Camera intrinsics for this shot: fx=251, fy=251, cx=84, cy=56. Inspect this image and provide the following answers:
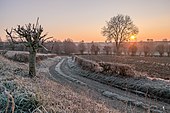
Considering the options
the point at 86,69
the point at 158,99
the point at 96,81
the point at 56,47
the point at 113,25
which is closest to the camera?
the point at 158,99

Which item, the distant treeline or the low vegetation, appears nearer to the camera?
the low vegetation

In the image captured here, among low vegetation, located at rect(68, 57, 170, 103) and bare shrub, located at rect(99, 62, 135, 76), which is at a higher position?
bare shrub, located at rect(99, 62, 135, 76)

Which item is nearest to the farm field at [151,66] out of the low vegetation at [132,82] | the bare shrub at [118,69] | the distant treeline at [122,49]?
the bare shrub at [118,69]

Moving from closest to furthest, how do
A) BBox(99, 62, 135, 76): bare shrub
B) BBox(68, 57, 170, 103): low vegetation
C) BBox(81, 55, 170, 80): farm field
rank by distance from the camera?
BBox(68, 57, 170, 103): low vegetation
BBox(99, 62, 135, 76): bare shrub
BBox(81, 55, 170, 80): farm field

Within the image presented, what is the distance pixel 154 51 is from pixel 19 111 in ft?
308

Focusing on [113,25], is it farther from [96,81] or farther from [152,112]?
[152,112]

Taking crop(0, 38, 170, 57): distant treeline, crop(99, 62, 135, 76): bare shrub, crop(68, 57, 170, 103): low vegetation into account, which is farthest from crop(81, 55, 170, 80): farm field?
crop(0, 38, 170, 57): distant treeline

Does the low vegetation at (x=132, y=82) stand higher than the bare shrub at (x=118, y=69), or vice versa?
the bare shrub at (x=118, y=69)

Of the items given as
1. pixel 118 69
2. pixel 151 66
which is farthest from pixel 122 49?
pixel 118 69

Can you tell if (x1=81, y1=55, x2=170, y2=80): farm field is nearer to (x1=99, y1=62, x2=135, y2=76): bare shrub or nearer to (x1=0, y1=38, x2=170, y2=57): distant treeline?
(x1=99, y1=62, x2=135, y2=76): bare shrub

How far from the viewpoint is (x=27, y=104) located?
20.7 ft

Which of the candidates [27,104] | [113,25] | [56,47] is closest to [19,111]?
[27,104]

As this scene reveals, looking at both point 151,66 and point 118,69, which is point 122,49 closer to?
point 151,66

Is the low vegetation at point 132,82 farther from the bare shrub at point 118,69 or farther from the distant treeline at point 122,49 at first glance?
the distant treeline at point 122,49
